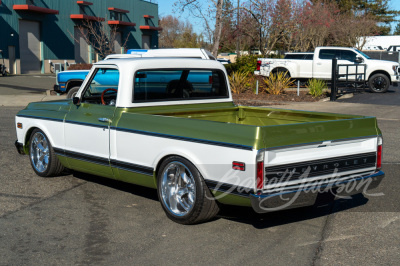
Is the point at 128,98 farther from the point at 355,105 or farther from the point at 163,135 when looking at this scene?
the point at 355,105

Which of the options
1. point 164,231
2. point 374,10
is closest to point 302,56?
point 164,231

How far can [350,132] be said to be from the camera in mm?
5625

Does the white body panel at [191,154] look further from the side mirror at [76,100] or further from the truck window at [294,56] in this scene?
the truck window at [294,56]

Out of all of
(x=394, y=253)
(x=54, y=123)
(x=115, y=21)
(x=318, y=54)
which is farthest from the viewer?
(x=115, y=21)

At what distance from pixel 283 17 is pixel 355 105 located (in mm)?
9963

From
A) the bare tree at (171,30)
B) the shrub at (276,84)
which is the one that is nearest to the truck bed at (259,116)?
the shrub at (276,84)

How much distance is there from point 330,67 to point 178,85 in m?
19.6

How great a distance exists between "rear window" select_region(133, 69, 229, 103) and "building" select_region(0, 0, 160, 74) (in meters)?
30.8

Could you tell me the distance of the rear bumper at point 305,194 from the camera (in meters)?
4.93

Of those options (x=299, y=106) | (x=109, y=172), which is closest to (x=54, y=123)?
(x=109, y=172)

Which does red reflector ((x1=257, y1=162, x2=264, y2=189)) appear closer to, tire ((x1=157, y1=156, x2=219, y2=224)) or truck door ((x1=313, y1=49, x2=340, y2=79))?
tire ((x1=157, y1=156, x2=219, y2=224))

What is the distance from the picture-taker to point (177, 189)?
18.7 feet

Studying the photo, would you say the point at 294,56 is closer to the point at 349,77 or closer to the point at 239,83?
the point at 349,77

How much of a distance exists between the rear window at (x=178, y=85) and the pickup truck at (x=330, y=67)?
17376mm
